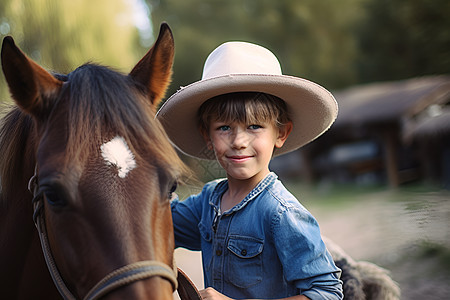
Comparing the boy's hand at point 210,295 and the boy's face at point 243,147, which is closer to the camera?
the boy's hand at point 210,295

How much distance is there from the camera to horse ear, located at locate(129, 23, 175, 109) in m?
1.48

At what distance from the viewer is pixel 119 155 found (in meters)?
1.20

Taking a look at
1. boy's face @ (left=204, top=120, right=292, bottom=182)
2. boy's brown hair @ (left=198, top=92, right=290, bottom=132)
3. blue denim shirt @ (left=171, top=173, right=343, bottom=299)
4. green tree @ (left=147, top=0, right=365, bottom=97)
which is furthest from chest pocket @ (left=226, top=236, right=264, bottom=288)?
green tree @ (left=147, top=0, right=365, bottom=97)

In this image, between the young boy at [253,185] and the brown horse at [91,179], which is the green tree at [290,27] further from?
the brown horse at [91,179]

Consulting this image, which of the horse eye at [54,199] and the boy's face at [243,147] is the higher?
the boy's face at [243,147]

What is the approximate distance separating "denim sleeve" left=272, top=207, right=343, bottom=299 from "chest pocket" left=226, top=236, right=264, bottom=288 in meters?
0.11

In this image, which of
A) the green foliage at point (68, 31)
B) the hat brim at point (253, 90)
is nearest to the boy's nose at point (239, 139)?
the hat brim at point (253, 90)

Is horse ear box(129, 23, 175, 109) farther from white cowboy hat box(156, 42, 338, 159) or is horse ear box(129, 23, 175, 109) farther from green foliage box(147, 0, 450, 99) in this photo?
green foliage box(147, 0, 450, 99)

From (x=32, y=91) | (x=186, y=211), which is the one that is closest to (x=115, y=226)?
(x=32, y=91)

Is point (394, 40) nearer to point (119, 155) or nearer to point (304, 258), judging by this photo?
point (304, 258)

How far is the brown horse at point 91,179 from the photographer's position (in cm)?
113

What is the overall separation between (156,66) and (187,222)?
0.83 meters

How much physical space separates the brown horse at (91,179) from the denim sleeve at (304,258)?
43 centimetres

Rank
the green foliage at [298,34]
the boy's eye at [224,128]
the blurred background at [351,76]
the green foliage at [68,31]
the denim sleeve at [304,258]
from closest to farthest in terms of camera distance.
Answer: the denim sleeve at [304,258]
the boy's eye at [224,128]
the blurred background at [351,76]
the green foliage at [68,31]
the green foliage at [298,34]
